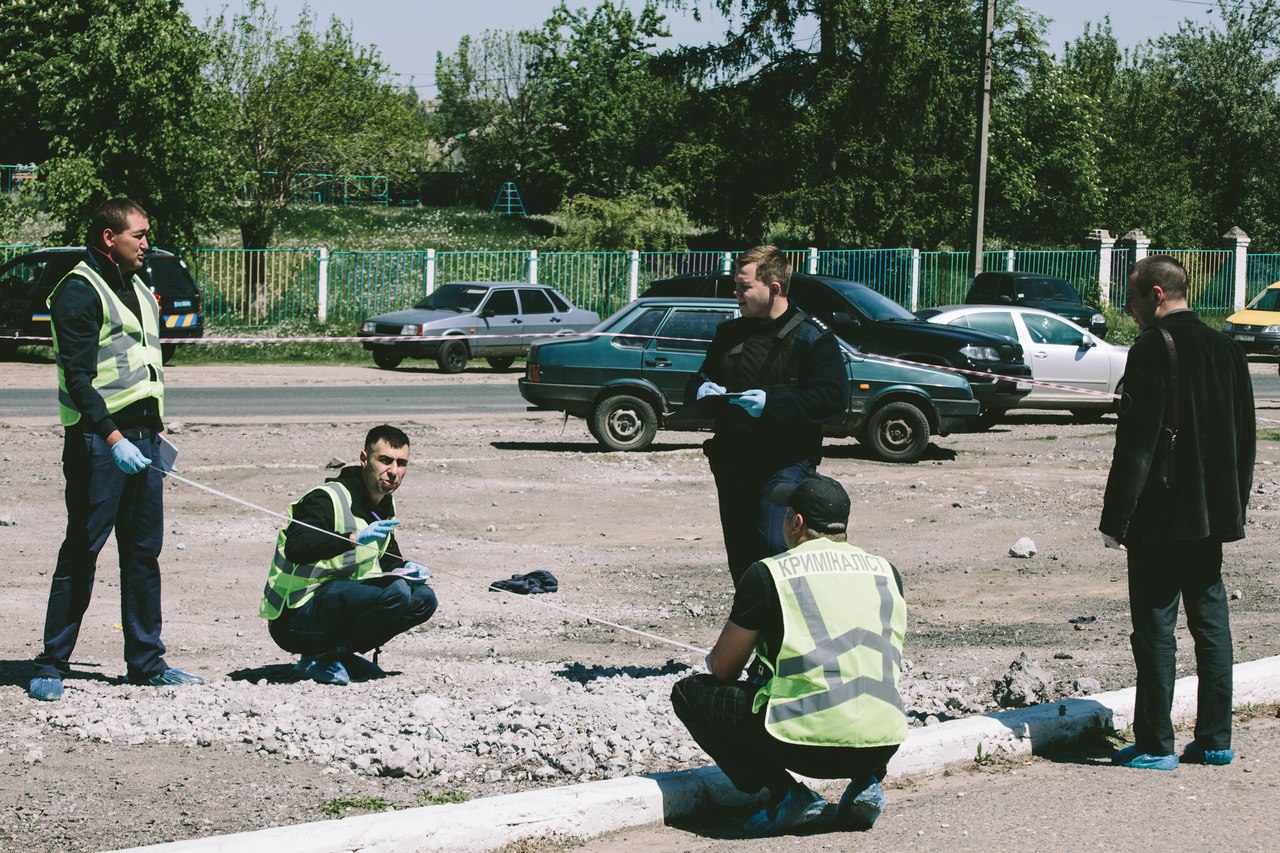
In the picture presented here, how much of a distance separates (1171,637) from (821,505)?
1854 mm

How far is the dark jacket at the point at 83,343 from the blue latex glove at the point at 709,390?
2.44 meters

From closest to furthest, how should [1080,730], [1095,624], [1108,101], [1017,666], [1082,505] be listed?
[1080,730], [1017,666], [1095,624], [1082,505], [1108,101]

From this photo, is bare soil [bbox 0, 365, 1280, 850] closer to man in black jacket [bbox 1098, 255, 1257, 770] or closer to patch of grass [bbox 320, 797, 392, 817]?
patch of grass [bbox 320, 797, 392, 817]

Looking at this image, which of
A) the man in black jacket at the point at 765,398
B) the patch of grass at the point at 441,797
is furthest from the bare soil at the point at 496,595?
the man in black jacket at the point at 765,398

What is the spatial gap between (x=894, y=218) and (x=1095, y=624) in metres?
33.1

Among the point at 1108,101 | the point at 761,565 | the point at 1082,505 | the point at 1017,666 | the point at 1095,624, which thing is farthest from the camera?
the point at 1108,101

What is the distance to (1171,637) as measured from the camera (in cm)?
574

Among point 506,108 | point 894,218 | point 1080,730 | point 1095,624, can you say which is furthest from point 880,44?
point 506,108

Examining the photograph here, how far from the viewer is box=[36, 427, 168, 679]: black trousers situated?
20.7 feet

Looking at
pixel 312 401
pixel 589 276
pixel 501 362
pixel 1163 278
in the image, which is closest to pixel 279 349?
pixel 501 362

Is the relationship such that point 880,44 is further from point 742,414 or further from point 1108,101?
point 742,414

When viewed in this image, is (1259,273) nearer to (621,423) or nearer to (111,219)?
(621,423)

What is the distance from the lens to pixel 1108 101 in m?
66.6

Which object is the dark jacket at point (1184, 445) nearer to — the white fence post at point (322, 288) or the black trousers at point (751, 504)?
the black trousers at point (751, 504)
